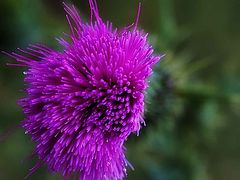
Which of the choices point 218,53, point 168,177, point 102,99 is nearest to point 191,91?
point 168,177

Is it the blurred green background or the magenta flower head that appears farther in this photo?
the blurred green background

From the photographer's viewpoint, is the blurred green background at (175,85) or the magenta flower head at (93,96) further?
the blurred green background at (175,85)

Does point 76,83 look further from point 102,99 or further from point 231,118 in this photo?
point 231,118

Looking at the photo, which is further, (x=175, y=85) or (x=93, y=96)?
(x=175, y=85)

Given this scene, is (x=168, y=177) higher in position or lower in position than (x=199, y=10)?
lower

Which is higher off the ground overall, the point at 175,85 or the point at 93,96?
the point at 175,85
